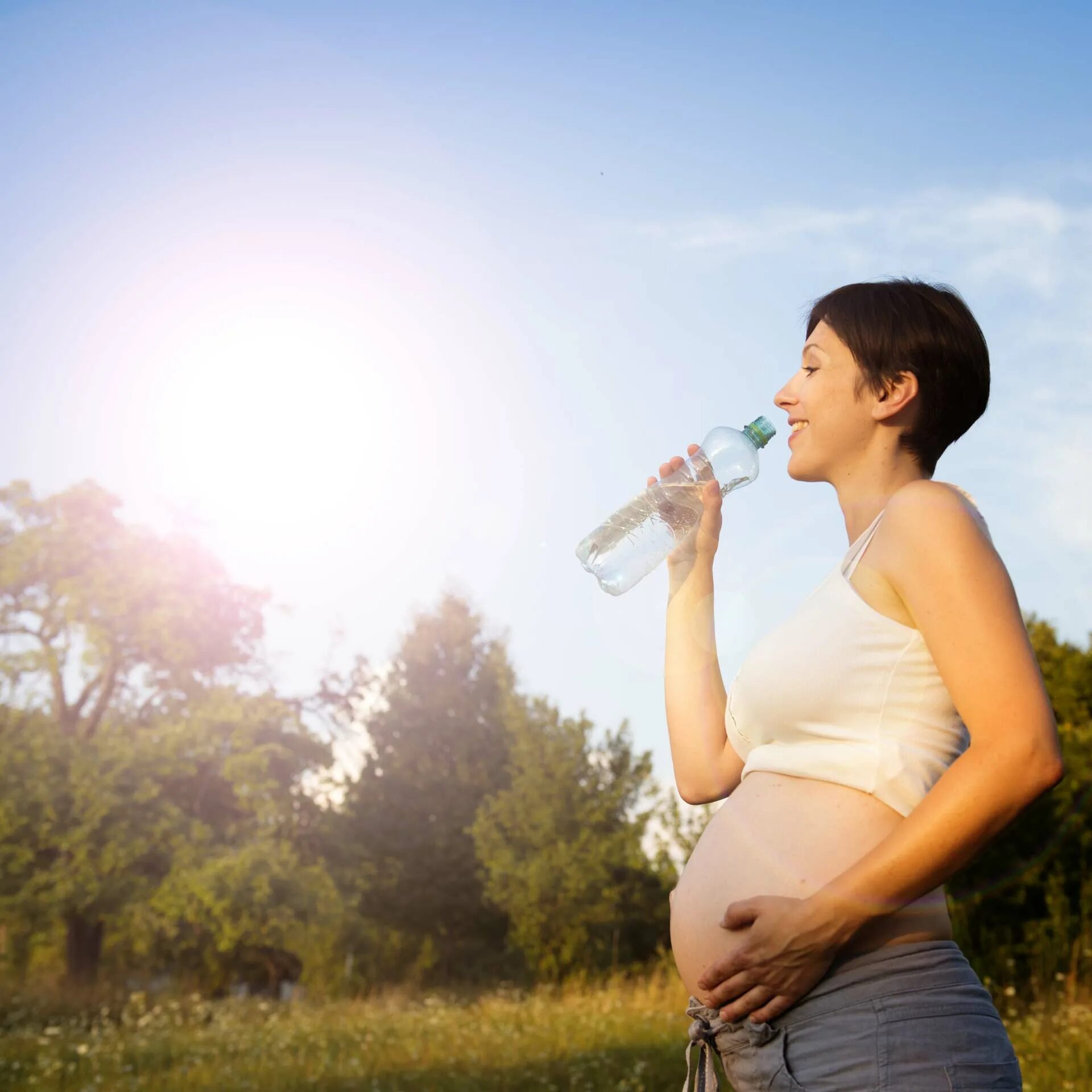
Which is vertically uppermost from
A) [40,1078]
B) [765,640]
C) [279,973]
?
[765,640]

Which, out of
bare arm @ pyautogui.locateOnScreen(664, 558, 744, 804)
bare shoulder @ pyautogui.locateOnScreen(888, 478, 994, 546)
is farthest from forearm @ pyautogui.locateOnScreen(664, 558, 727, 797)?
bare shoulder @ pyautogui.locateOnScreen(888, 478, 994, 546)

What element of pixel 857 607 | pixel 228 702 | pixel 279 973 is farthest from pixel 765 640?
pixel 279 973

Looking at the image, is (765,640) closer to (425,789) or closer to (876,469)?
(876,469)

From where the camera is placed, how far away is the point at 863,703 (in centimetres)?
145

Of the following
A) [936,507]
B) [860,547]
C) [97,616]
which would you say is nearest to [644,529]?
[860,547]

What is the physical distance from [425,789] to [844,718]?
976 inches

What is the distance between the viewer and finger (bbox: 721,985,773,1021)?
4.64 feet

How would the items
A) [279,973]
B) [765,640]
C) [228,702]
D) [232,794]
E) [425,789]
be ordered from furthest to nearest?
[425,789] < [279,973] < [232,794] < [228,702] < [765,640]

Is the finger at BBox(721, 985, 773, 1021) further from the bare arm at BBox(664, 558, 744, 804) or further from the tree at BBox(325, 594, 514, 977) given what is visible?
the tree at BBox(325, 594, 514, 977)

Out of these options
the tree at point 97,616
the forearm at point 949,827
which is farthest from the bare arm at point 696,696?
the tree at point 97,616

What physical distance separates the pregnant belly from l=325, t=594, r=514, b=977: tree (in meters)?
20.2

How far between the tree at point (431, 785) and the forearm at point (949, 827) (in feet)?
67.5

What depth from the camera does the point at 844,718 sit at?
A: 57.7 inches

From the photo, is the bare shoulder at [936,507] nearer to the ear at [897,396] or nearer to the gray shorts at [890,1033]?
the ear at [897,396]
